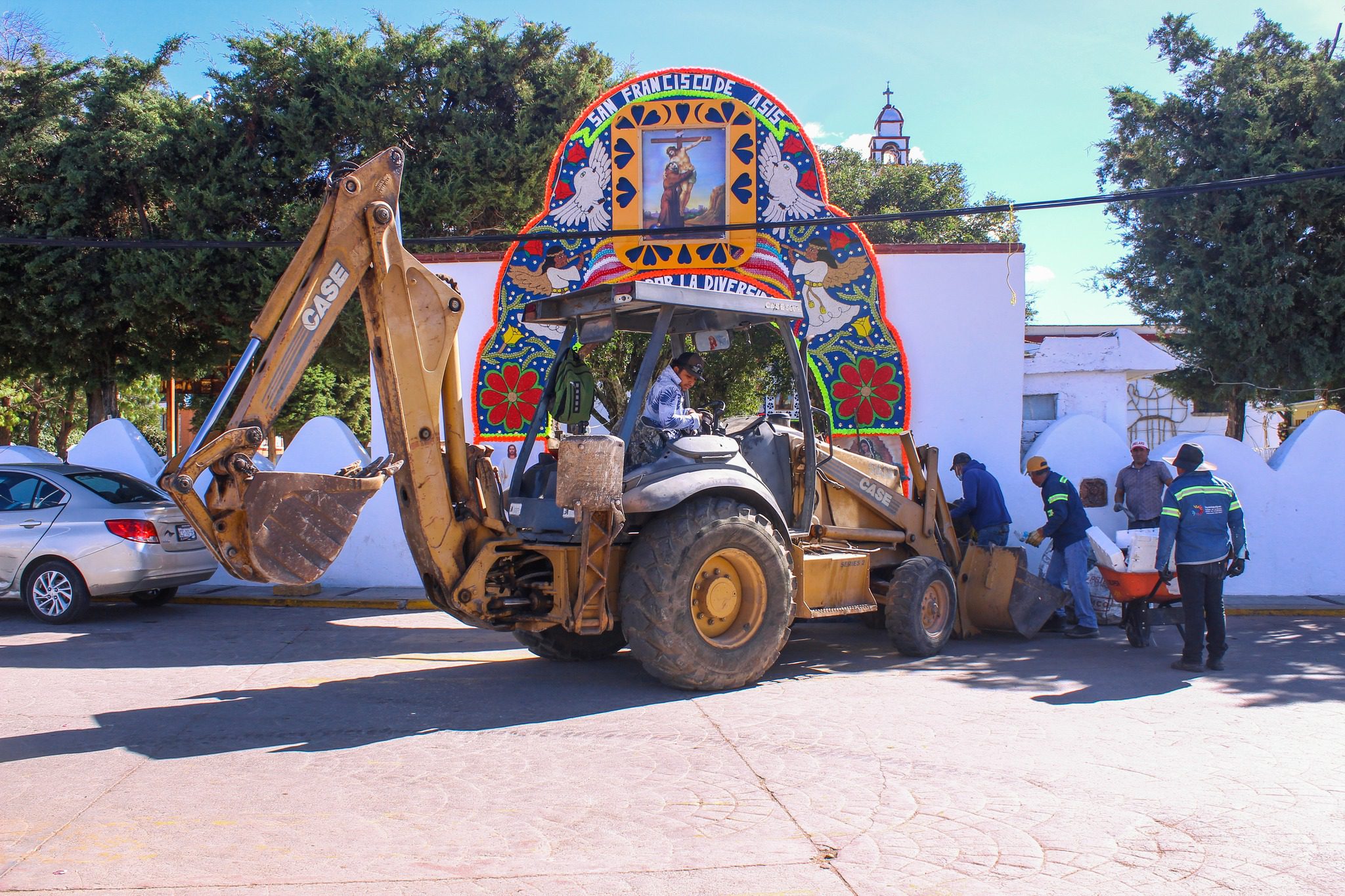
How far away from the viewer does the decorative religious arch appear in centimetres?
1230

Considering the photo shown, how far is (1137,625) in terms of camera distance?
31.1 feet

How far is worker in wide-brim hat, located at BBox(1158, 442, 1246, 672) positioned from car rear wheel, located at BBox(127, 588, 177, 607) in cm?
996

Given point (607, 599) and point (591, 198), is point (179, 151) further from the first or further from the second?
point (607, 599)

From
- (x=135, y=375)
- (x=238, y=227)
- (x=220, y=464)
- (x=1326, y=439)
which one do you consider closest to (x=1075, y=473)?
(x=1326, y=439)

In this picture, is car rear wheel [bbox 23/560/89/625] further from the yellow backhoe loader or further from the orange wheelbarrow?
the orange wheelbarrow

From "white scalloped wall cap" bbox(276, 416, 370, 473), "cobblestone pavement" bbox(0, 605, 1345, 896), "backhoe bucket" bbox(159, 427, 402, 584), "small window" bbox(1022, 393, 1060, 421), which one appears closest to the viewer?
"cobblestone pavement" bbox(0, 605, 1345, 896)

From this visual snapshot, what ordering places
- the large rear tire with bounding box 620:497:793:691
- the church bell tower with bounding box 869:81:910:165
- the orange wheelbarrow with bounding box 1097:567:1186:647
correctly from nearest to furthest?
the large rear tire with bounding box 620:497:793:691 → the orange wheelbarrow with bounding box 1097:567:1186:647 → the church bell tower with bounding box 869:81:910:165

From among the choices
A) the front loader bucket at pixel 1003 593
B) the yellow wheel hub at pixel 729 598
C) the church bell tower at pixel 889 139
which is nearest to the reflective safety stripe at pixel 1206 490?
the front loader bucket at pixel 1003 593

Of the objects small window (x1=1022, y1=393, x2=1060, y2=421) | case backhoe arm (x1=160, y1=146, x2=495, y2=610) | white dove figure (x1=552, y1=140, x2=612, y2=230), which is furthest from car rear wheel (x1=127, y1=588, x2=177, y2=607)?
small window (x1=1022, y1=393, x2=1060, y2=421)

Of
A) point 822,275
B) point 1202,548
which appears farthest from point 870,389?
point 1202,548

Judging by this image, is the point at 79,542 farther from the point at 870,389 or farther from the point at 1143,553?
the point at 1143,553

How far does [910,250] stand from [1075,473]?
3.39 meters

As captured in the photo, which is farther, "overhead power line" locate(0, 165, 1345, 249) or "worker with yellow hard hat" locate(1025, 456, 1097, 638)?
"worker with yellow hard hat" locate(1025, 456, 1097, 638)

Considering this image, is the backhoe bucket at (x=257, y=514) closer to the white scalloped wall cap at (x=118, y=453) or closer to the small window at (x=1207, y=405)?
the white scalloped wall cap at (x=118, y=453)
